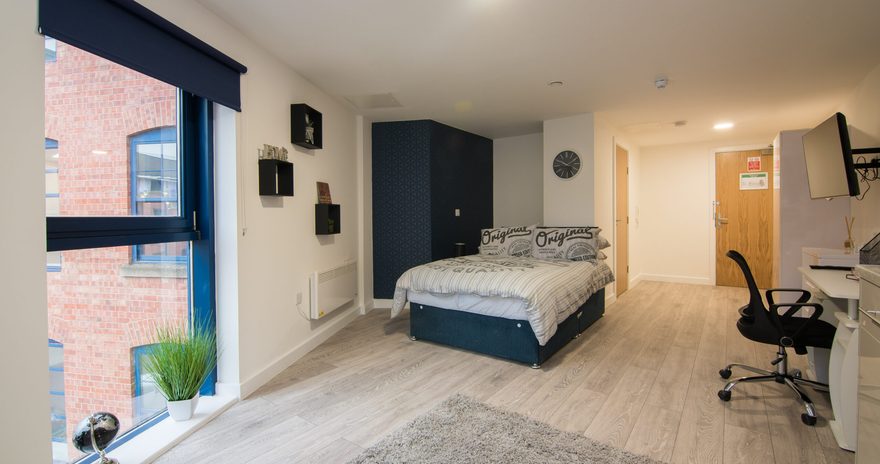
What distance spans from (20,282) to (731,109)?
5.52 metres

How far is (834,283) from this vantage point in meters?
2.16

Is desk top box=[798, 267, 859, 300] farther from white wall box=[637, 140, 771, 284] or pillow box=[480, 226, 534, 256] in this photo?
white wall box=[637, 140, 771, 284]

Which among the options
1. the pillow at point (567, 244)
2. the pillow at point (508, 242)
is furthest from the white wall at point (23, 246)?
the pillow at point (567, 244)

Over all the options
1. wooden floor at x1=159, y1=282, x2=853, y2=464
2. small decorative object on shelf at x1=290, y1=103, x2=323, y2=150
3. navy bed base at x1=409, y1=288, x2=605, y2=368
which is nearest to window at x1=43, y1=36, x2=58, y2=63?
small decorative object on shelf at x1=290, y1=103, x2=323, y2=150

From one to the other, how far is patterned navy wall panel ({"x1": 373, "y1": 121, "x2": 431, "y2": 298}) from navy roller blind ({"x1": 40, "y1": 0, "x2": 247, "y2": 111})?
2311 mm

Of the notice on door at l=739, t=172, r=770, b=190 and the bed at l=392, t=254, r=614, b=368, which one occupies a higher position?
the notice on door at l=739, t=172, r=770, b=190

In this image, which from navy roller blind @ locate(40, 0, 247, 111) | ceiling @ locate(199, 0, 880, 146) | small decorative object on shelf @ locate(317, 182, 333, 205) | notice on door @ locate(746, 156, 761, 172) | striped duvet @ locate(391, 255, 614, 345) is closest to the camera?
navy roller blind @ locate(40, 0, 247, 111)

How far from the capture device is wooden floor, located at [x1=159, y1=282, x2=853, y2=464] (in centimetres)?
191

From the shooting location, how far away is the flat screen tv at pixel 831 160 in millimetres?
2482

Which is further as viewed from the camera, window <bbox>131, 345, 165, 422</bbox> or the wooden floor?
window <bbox>131, 345, 165, 422</bbox>

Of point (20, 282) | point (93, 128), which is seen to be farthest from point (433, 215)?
point (20, 282)

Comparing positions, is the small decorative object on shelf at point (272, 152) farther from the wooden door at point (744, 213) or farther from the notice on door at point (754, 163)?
the notice on door at point (754, 163)

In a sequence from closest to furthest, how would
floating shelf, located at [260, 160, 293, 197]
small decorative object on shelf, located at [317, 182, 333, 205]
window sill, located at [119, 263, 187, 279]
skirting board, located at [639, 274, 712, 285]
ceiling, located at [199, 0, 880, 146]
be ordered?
window sill, located at [119, 263, 187, 279] → ceiling, located at [199, 0, 880, 146] → floating shelf, located at [260, 160, 293, 197] → small decorative object on shelf, located at [317, 182, 333, 205] → skirting board, located at [639, 274, 712, 285]

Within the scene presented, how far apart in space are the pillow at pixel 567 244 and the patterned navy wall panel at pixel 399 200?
50.1 inches
